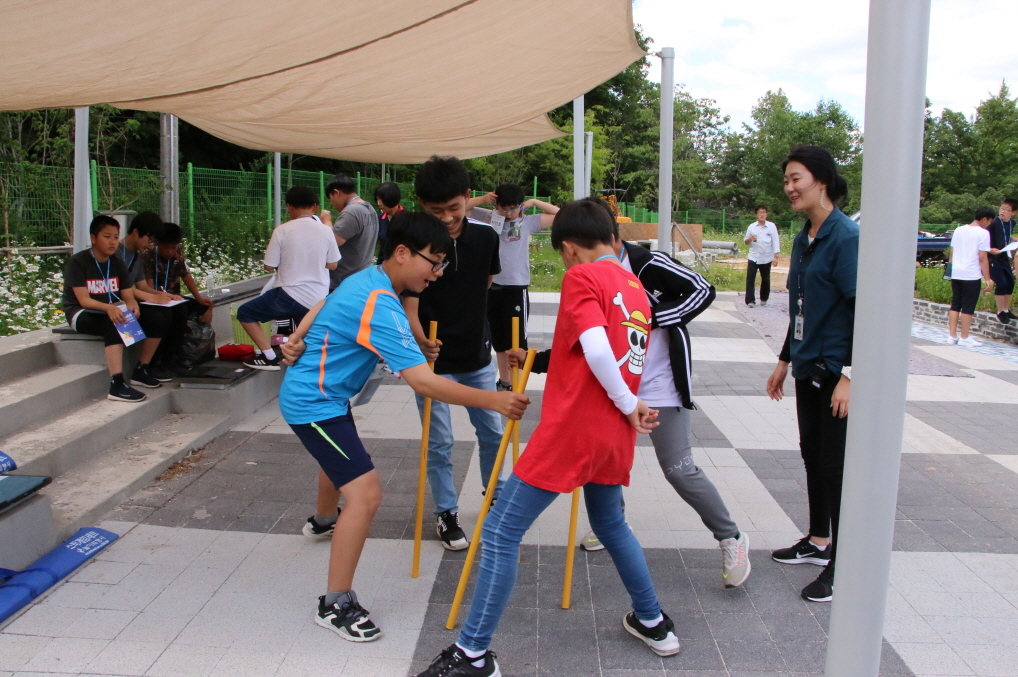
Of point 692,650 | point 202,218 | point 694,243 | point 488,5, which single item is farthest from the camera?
point 694,243

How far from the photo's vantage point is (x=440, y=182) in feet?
11.2

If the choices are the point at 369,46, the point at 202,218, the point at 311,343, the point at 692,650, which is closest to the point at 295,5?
the point at 369,46

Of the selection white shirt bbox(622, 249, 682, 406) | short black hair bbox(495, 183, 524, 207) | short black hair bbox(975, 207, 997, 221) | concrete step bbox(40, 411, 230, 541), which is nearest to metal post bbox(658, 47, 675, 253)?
short black hair bbox(495, 183, 524, 207)

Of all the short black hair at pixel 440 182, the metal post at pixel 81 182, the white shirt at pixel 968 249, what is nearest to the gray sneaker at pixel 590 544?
the short black hair at pixel 440 182

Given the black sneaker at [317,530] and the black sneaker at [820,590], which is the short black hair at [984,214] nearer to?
the black sneaker at [820,590]

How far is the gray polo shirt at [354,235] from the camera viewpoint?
7.09 m

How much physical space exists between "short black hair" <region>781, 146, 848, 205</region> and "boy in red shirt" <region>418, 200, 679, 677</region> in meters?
1.13

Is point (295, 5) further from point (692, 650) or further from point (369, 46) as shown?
point (692, 650)

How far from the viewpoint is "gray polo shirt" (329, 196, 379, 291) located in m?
7.09

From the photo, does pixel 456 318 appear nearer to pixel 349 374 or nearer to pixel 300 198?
pixel 349 374

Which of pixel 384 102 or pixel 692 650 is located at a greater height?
pixel 384 102

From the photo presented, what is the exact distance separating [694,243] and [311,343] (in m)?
25.9

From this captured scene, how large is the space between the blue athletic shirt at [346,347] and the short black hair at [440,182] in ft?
2.34

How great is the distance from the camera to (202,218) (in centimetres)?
1404
